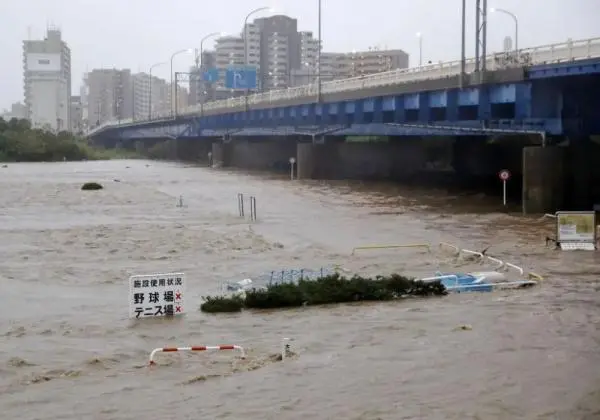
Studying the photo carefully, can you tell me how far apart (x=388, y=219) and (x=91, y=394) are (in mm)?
29333

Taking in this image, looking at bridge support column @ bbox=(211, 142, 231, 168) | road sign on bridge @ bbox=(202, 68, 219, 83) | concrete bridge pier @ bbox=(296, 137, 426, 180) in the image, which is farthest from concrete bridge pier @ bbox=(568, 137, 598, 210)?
road sign on bridge @ bbox=(202, 68, 219, 83)

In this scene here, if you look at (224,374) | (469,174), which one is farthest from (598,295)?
(469,174)

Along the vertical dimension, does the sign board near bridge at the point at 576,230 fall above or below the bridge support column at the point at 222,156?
below

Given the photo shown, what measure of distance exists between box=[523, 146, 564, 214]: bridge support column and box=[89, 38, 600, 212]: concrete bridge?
4 centimetres

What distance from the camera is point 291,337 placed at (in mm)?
16672

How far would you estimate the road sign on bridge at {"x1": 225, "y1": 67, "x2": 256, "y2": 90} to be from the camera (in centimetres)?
10229

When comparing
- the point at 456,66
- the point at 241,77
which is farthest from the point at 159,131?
the point at 456,66

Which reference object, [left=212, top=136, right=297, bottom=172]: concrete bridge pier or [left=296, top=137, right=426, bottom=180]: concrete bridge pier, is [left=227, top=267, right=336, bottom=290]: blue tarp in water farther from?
[left=212, top=136, right=297, bottom=172]: concrete bridge pier

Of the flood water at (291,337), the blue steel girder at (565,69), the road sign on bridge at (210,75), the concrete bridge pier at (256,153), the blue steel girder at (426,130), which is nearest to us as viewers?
the flood water at (291,337)

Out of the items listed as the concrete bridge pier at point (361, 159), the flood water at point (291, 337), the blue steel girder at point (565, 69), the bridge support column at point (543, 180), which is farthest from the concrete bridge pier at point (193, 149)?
the flood water at point (291, 337)

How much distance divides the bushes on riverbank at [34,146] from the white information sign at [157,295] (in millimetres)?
119328

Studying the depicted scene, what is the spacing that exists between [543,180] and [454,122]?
1208cm

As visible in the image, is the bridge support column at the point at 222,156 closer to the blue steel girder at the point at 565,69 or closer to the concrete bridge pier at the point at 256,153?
the concrete bridge pier at the point at 256,153

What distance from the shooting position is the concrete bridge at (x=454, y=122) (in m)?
42.5
